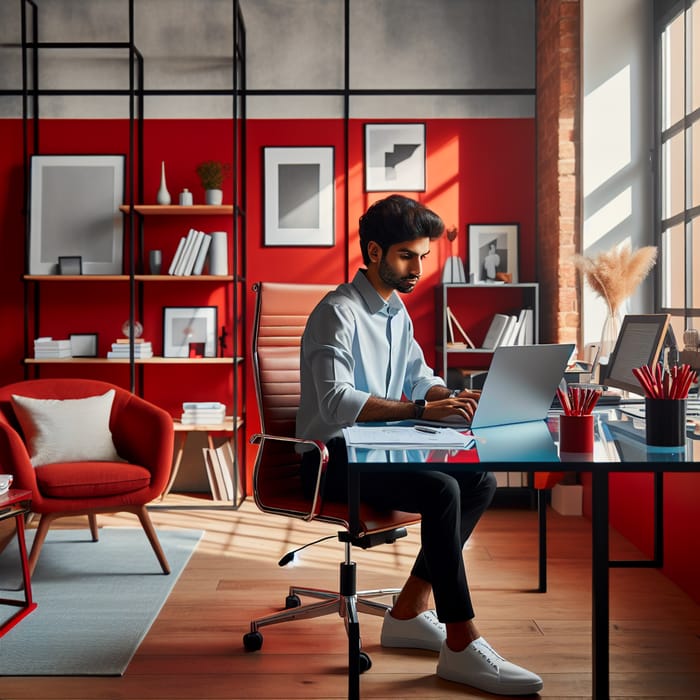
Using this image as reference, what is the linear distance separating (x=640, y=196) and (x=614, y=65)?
2.43 feet

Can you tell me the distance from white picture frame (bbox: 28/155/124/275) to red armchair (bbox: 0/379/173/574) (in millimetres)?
1362

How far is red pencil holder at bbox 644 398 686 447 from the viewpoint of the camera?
185cm

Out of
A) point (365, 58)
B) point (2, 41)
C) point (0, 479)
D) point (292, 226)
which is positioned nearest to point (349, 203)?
point (292, 226)

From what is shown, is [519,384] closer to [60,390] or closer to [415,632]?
[415,632]

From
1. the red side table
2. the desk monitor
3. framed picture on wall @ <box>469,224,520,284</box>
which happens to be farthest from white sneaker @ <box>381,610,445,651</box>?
framed picture on wall @ <box>469,224,520,284</box>

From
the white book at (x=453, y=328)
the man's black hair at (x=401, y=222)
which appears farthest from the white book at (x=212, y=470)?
the man's black hair at (x=401, y=222)

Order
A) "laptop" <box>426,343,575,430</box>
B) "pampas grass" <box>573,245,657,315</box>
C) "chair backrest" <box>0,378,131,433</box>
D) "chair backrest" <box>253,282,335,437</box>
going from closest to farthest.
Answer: "laptop" <box>426,343,575,430</box>
"chair backrest" <box>253,282,335,437</box>
"pampas grass" <box>573,245,657,315</box>
"chair backrest" <box>0,378,131,433</box>

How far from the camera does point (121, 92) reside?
16.7 ft

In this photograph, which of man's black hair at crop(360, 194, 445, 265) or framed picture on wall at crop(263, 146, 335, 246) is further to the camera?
framed picture on wall at crop(263, 146, 335, 246)

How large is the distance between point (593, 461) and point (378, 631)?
1.48 m

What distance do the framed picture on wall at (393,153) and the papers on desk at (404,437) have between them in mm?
3262

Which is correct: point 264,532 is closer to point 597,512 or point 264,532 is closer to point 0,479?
point 0,479

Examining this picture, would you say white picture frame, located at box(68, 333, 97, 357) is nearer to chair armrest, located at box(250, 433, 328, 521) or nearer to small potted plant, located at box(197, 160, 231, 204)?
small potted plant, located at box(197, 160, 231, 204)

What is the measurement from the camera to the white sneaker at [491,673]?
7.66 ft
